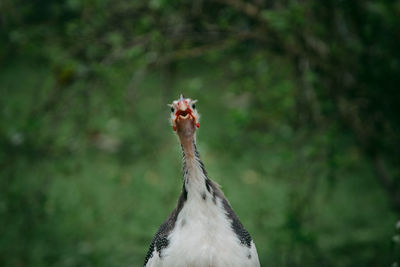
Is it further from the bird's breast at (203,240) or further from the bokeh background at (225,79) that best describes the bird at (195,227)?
the bokeh background at (225,79)

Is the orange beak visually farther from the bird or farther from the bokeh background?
the bokeh background

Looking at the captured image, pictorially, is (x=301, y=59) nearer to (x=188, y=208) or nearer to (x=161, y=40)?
(x=161, y=40)

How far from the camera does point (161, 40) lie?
3938 millimetres

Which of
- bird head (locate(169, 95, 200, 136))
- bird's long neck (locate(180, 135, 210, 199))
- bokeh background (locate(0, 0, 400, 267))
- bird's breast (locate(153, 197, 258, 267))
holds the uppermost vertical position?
bokeh background (locate(0, 0, 400, 267))

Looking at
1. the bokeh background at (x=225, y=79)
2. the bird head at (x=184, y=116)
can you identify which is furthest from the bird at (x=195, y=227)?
the bokeh background at (x=225, y=79)

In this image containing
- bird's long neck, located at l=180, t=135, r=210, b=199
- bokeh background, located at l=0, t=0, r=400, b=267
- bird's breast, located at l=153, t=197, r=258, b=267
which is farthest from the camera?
bokeh background, located at l=0, t=0, r=400, b=267

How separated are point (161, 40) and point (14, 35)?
3.77ft

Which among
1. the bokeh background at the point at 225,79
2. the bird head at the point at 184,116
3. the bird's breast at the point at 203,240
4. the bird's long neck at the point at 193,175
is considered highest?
the bokeh background at the point at 225,79

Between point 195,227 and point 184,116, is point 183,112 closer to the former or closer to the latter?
point 184,116

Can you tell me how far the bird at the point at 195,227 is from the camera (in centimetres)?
274

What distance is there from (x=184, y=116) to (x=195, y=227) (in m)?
0.60

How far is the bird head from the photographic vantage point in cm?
274

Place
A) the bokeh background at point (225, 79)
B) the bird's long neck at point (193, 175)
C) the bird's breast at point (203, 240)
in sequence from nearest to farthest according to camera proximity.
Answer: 1. the bird's breast at point (203, 240)
2. the bird's long neck at point (193, 175)
3. the bokeh background at point (225, 79)

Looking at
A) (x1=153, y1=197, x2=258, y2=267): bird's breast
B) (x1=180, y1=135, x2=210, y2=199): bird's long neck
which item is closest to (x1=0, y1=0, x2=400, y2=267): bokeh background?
(x1=180, y1=135, x2=210, y2=199): bird's long neck
